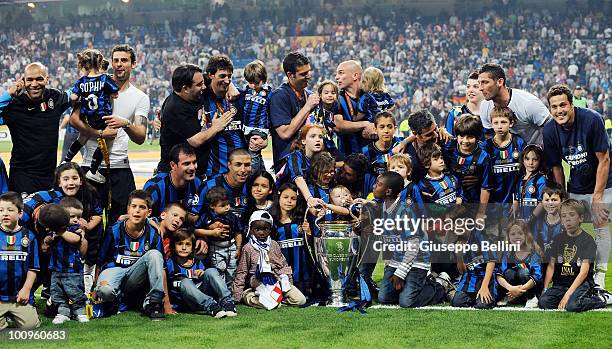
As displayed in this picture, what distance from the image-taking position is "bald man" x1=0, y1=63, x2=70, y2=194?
7.19 m

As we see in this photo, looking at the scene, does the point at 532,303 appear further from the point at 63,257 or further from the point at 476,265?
the point at 63,257

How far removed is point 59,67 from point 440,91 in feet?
54.5

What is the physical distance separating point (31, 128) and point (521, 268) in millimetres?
4090

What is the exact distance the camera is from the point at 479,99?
7898 millimetres

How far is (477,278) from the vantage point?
6930 mm

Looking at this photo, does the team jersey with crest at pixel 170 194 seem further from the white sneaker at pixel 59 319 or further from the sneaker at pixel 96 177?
the white sneaker at pixel 59 319

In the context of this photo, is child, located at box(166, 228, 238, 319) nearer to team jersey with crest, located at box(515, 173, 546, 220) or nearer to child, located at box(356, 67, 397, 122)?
child, located at box(356, 67, 397, 122)

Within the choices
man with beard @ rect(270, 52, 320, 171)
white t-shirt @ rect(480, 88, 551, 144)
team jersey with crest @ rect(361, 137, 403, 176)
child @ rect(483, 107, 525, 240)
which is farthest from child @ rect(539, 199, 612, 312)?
man with beard @ rect(270, 52, 320, 171)

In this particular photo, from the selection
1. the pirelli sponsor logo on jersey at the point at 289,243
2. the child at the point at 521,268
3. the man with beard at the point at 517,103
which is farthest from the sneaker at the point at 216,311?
the man with beard at the point at 517,103

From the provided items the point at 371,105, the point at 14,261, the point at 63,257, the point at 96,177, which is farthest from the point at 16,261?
the point at 371,105

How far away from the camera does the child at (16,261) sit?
6078 millimetres

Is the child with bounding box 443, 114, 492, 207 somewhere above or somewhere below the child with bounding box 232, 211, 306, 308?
above

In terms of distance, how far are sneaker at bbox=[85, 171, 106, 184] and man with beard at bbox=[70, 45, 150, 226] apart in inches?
1.5

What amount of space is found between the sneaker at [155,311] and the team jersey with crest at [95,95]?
163 centimetres
